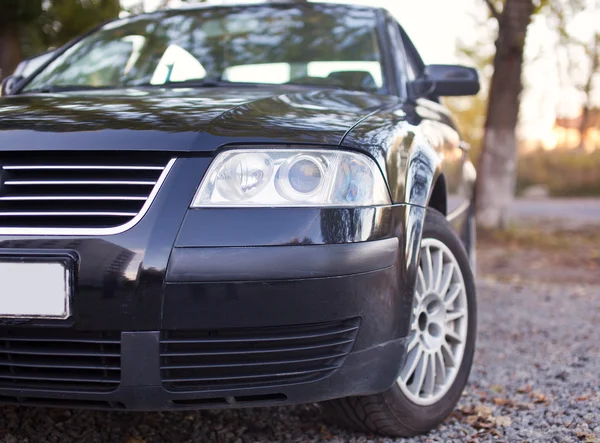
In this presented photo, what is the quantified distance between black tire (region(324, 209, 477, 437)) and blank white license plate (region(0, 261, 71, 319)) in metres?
0.97

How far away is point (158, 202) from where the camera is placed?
1.84 m

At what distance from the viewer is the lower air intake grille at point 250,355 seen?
185 cm

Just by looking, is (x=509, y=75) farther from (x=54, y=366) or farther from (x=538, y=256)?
(x=54, y=366)

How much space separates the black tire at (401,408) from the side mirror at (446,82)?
73 cm

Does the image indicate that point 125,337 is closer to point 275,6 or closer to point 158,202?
point 158,202

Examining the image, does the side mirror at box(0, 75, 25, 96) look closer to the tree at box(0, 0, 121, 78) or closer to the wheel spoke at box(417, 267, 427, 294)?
the wheel spoke at box(417, 267, 427, 294)

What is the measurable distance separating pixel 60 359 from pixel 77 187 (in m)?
0.42

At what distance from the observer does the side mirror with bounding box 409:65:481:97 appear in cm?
309

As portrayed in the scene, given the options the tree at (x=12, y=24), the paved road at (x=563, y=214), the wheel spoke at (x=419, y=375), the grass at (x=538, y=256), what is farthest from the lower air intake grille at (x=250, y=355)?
the paved road at (x=563, y=214)

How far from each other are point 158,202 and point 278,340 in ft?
1.46

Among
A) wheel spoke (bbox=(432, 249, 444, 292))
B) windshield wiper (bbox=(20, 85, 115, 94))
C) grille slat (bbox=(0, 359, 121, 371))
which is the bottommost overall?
wheel spoke (bbox=(432, 249, 444, 292))

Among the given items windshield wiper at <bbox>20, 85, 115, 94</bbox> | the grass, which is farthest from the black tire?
the grass

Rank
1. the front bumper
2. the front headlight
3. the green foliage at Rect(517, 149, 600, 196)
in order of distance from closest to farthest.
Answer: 1. the front bumper
2. the front headlight
3. the green foliage at Rect(517, 149, 600, 196)

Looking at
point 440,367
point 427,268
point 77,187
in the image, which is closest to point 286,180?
point 77,187
